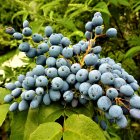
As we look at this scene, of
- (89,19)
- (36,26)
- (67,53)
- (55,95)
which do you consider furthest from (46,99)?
(89,19)

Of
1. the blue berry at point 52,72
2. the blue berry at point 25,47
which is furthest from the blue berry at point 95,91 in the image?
the blue berry at point 25,47

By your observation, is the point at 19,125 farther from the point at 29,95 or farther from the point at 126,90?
the point at 126,90

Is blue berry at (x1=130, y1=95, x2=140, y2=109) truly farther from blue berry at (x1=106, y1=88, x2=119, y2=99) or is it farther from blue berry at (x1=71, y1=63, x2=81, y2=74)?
blue berry at (x1=71, y1=63, x2=81, y2=74)

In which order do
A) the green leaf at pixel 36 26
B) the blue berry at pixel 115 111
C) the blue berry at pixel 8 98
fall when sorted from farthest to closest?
1. the green leaf at pixel 36 26
2. the blue berry at pixel 8 98
3. the blue berry at pixel 115 111

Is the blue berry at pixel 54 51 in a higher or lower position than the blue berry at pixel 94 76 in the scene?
higher

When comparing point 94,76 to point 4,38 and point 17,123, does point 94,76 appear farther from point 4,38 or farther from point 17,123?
point 4,38

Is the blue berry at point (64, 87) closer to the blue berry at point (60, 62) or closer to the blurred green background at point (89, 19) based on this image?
the blue berry at point (60, 62)

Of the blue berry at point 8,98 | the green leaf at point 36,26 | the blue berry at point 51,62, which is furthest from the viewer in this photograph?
the green leaf at point 36,26
